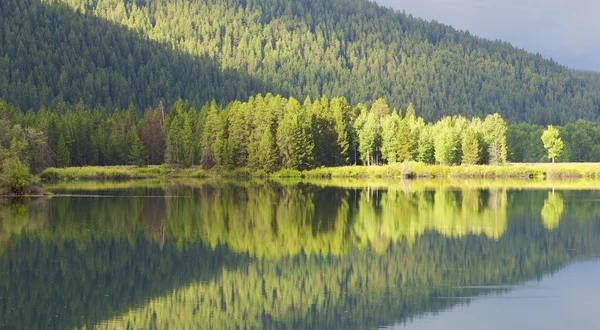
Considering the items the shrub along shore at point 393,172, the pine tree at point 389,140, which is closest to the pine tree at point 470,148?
the shrub along shore at point 393,172

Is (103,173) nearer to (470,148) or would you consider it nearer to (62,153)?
(62,153)

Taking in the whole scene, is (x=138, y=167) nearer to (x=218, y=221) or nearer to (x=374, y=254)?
(x=218, y=221)

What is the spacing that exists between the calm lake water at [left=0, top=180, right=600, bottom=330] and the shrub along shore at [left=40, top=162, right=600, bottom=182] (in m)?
58.0

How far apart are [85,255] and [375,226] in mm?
18351

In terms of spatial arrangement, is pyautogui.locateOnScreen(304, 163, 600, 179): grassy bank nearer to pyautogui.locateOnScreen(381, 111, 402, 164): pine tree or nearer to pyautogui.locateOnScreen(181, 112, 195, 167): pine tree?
pyautogui.locateOnScreen(381, 111, 402, 164): pine tree

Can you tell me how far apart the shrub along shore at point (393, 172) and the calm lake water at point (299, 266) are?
5802cm

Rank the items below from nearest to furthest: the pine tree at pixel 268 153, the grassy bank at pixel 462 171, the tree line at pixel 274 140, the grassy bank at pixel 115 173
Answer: the grassy bank at pixel 115 173
the pine tree at pixel 268 153
the grassy bank at pixel 462 171
the tree line at pixel 274 140

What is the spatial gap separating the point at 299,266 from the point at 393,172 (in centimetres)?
8867

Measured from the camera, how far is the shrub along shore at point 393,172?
393 feet

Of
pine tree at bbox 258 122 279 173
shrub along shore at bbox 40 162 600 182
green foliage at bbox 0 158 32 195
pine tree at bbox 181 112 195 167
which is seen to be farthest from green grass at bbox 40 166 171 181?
green foliage at bbox 0 158 32 195

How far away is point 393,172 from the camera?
122625 millimetres

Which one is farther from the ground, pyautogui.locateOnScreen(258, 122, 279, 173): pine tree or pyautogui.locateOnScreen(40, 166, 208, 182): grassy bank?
pyautogui.locateOnScreen(258, 122, 279, 173): pine tree

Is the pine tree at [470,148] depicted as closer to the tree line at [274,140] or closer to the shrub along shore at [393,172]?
the tree line at [274,140]

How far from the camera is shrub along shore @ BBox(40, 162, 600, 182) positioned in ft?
393
